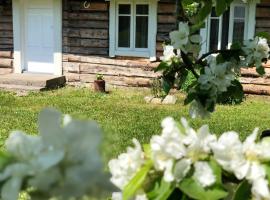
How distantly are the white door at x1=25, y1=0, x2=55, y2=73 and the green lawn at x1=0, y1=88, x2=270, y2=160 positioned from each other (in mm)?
1294

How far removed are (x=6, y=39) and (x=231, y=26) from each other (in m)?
5.15

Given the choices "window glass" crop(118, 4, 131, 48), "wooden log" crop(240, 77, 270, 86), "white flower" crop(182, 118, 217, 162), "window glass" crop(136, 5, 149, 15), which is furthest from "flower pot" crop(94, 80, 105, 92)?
"white flower" crop(182, 118, 217, 162)

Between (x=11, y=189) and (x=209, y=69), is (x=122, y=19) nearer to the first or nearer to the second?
(x=209, y=69)

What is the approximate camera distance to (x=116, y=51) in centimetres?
1159

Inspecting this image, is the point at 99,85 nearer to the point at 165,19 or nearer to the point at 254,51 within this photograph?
the point at 165,19

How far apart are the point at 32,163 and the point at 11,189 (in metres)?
0.04

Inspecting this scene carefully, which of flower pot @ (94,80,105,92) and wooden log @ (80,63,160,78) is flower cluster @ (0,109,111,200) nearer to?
flower pot @ (94,80,105,92)

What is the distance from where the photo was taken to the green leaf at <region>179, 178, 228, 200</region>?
0.84 m

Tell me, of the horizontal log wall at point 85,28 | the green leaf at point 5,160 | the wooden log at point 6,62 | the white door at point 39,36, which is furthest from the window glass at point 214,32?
the green leaf at point 5,160

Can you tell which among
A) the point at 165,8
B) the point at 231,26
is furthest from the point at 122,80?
the point at 231,26

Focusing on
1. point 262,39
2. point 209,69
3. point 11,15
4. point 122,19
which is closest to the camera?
point 209,69

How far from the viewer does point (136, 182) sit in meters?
0.89

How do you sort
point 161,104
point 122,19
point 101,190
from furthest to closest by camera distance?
point 122,19, point 161,104, point 101,190

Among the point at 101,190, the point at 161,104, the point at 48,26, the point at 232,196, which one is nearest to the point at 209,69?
the point at 232,196
